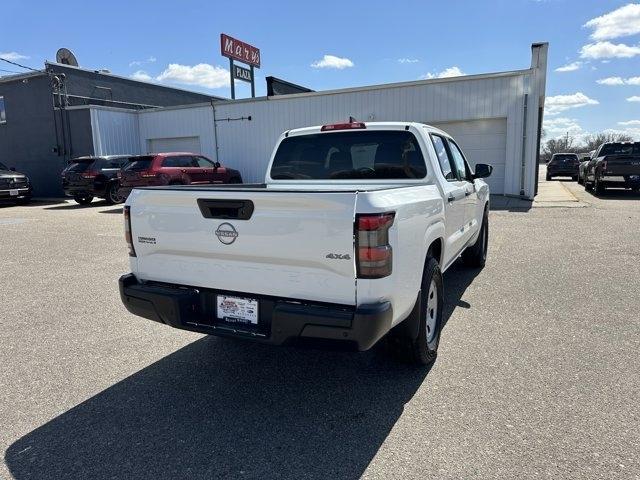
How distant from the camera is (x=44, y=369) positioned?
145 inches

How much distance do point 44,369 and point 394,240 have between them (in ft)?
9.58

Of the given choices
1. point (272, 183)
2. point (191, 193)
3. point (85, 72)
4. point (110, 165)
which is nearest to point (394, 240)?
point (191, 193)

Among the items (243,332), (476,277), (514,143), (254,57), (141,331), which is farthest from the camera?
(254,57)

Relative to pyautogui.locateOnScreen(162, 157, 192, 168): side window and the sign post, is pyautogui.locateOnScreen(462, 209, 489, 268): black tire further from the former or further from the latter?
the sign post

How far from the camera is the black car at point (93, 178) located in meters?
15.7

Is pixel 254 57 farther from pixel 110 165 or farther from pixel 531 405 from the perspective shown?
pixel 531 405

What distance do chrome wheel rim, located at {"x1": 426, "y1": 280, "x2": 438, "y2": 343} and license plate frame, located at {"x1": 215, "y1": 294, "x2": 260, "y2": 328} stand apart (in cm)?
141

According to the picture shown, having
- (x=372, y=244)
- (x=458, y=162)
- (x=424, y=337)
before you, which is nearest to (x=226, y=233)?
(x=372, y=244)

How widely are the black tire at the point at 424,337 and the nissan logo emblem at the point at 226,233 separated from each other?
131 centimetres

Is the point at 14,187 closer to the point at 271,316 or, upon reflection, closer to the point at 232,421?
the point at 232,421

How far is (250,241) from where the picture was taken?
2.91 meters

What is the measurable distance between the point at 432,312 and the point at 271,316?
1.49m

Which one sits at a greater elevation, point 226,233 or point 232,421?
point 226,233

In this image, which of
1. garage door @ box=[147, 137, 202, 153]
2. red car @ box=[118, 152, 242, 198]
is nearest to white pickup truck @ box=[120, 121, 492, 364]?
red car @ box=[118, 152, 242, 198]
